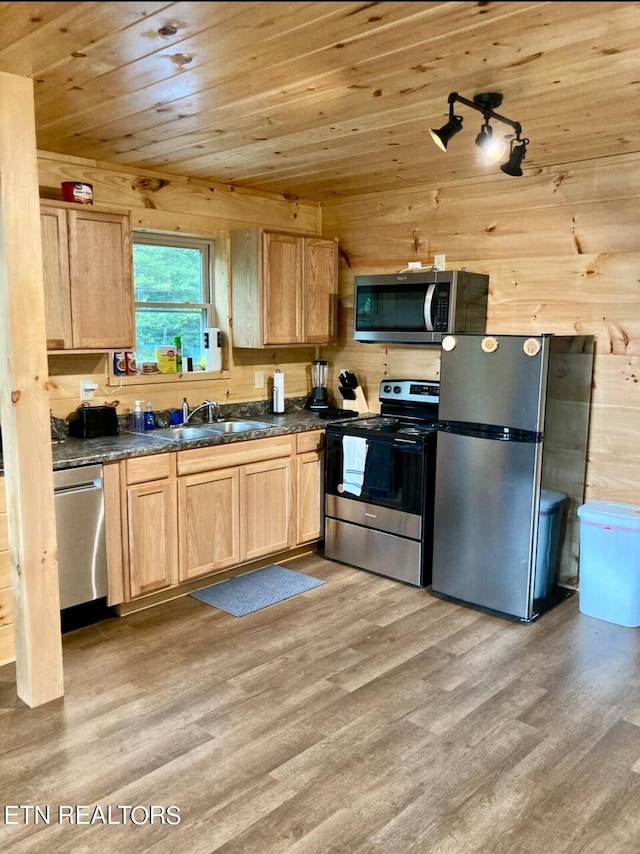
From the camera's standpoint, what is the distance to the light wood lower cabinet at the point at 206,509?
344cm

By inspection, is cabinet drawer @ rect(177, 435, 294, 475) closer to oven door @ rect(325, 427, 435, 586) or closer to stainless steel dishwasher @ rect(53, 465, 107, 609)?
oven door @ rect(325, 427, 435, 586)

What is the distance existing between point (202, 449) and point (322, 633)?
114 cm

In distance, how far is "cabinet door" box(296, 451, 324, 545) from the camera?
14.1ft

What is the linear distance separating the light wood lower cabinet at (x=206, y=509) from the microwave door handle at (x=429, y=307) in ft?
3.17

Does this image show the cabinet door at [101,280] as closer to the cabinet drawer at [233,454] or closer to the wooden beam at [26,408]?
the cabinet drawer at [233,454]

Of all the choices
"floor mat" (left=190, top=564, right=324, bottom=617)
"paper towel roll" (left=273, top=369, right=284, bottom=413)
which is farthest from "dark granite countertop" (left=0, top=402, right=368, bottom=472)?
"floor mat" (left=190, top=564, right=324, bottom=617)

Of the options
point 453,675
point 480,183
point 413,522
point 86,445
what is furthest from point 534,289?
point 86,445

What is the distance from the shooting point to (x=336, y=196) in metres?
4.78

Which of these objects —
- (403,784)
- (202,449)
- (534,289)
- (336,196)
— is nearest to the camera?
(403,784)

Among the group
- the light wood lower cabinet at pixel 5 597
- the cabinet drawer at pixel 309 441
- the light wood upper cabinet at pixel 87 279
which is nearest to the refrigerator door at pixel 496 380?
the cabinet drawer at pixel 309 441

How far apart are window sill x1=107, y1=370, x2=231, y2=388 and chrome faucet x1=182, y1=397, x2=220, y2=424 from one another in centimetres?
14

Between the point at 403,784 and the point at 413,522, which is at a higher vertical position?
the point at 413,522

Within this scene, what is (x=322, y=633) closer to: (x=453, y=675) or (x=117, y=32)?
(x=453, y=675)

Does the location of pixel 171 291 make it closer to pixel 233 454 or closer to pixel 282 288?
pixel 282 288
